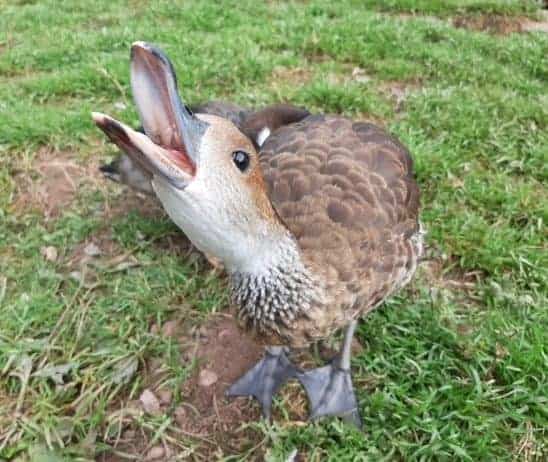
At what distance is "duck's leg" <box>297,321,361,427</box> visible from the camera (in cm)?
250

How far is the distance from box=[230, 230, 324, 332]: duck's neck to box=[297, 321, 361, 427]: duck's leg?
22.1 inches

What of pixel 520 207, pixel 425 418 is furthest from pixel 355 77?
pixel 425 418

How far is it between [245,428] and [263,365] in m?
0.30

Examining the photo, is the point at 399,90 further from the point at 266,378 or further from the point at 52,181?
the point at 266,378

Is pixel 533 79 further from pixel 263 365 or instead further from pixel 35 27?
pixel 35 27

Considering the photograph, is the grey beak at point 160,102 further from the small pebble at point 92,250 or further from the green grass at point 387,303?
the small pebble at point 92,250

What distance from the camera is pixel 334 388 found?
8.23 ft

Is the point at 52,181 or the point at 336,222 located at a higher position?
the point at 336,222

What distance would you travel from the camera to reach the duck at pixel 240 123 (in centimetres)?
309

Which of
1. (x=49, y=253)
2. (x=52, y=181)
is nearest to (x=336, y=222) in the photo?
(x=49, y=253)

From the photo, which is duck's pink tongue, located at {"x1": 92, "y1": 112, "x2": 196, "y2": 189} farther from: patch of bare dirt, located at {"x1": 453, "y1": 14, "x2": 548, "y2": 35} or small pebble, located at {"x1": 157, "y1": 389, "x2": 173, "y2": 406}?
patch of bare dirt, located at {"x1": 453, "y1": 14, "x2": 548, "y2": 35}

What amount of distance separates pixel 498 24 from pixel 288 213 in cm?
496

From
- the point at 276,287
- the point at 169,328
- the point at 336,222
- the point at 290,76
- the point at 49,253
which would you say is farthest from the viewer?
the point at 290,76

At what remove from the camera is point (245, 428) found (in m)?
2.51
